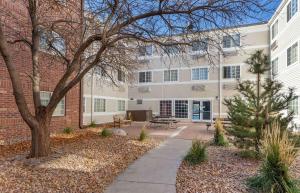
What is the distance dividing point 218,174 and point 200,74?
21.2 m

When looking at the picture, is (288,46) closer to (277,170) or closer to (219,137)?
(219,137)

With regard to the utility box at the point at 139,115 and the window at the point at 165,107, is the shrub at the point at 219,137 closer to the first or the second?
the utility box at the point at 139,115

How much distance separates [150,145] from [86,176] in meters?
4.85

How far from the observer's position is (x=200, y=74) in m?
27.0

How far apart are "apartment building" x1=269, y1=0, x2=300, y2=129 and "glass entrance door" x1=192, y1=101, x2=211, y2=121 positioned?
734 centimetres

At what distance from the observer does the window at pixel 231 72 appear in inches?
998

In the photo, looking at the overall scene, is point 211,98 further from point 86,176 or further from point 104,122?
point 86,176

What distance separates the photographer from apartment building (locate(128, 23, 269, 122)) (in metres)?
24.7

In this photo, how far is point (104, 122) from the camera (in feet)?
72.0

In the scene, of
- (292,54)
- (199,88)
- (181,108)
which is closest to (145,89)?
(181,108)

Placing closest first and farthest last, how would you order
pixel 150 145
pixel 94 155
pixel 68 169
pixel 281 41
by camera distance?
pixel 68 169 < pixel 94 155 < pixel 150 145 < pixel 281 41

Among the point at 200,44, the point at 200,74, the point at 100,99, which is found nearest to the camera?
the point at 200,44

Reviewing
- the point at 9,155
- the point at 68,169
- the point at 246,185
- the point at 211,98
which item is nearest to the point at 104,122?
the point at 211,98

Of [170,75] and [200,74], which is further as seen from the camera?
[170,75]
